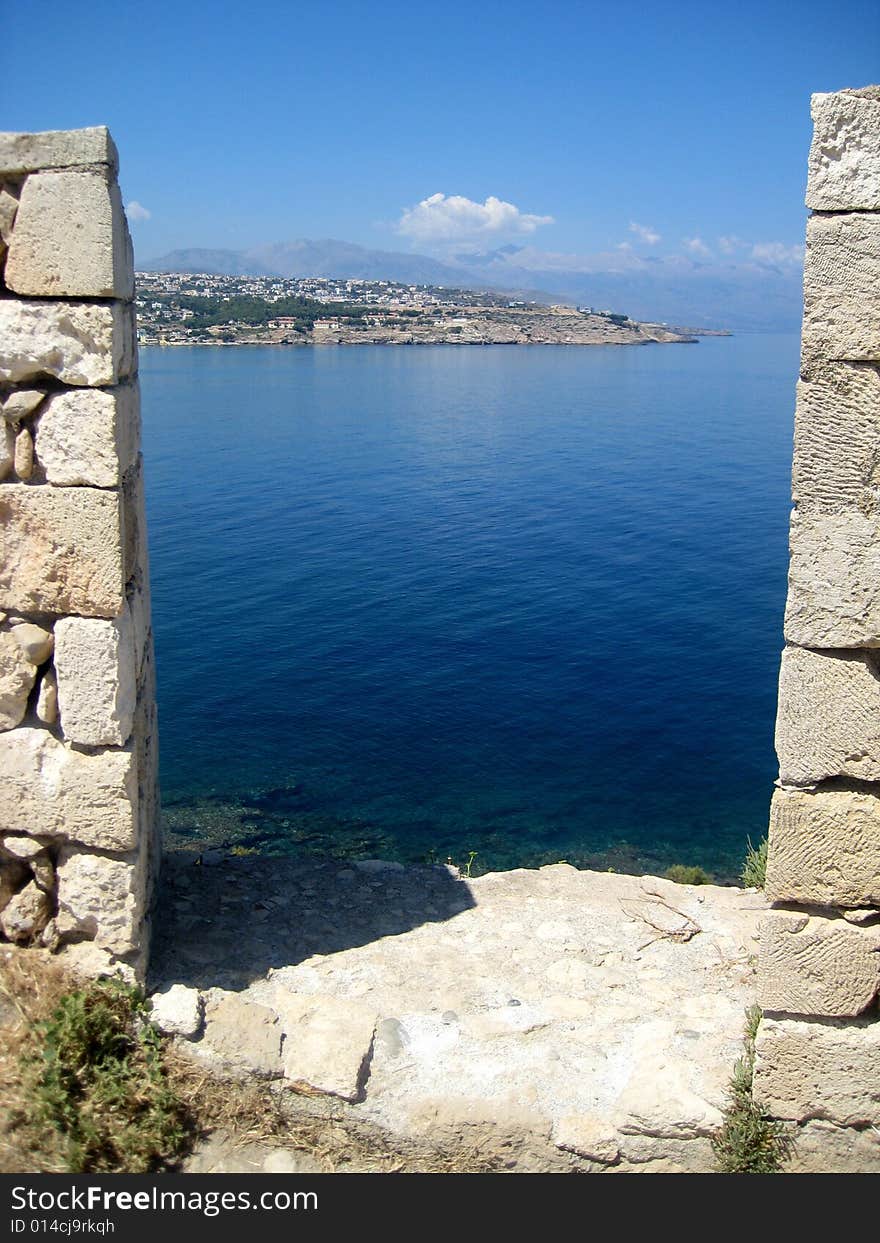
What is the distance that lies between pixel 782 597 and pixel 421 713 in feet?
42.3

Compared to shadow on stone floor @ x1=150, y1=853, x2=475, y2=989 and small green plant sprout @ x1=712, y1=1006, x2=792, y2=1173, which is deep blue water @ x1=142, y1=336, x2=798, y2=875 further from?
small green plant sprout @ x1=712, y1=1006, x2=792, y2=1173

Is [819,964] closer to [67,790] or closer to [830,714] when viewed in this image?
[830,714]

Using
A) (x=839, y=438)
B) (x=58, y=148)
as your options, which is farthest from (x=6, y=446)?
(x=839, y=438)

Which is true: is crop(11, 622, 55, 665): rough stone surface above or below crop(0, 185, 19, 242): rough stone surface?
below

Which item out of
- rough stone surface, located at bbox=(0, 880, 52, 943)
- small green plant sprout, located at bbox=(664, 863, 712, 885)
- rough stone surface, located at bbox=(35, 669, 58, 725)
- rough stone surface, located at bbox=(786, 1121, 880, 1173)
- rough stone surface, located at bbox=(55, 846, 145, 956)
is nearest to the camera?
rough stone surface, located at bbox=(786, 1121, 880, 1173)

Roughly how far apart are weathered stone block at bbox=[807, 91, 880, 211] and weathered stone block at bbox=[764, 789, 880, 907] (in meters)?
2.56

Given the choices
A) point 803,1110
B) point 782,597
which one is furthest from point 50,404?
point 782,597

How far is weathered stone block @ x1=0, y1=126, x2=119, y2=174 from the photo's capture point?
192 inches

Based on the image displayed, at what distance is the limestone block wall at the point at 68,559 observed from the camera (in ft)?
16.2

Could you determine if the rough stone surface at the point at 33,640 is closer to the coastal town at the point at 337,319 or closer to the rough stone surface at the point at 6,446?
the rough stone surface at the point at 6,446

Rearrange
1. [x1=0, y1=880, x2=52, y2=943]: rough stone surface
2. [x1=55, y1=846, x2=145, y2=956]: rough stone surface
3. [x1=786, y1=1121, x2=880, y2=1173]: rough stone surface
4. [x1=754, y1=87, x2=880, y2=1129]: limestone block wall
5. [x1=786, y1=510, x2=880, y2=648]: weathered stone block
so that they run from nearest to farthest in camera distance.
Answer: [x1=754, y1=87, x2=880, y2=1129]: limestone block wall
[x1=786, y1=510, x2=880, y2=648]: weathered stone block
[x1=786, y1=1121, x2=880, y2=1173]: rough stone surface
[x1=55, y1=846, x2=145, y2=956]: rough stone surface
[x1=0, y1=880, x2=52, y2=943]: rough stone surface

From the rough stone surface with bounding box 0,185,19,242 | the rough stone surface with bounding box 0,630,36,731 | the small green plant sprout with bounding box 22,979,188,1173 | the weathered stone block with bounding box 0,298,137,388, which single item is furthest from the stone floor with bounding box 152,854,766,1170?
the rough stone surface with bounding box 0,185,19,242

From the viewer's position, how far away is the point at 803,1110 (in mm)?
5039

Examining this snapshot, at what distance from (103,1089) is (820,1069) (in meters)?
3.49
